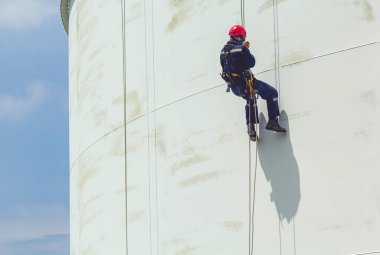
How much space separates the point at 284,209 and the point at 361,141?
4.21ft

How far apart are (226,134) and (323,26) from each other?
76.6 inches

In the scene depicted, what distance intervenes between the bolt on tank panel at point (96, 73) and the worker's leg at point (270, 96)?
3.91m

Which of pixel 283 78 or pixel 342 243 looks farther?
pixel 283 78

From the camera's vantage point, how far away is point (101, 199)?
1641 centimetres

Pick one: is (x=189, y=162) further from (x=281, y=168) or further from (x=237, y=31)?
(x=237, y=31)

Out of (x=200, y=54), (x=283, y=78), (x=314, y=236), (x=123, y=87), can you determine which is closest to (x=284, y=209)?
(x=314, y=236)

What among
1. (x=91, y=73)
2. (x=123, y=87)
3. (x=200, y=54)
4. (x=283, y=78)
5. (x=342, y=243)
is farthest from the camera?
(x=91, y=73)

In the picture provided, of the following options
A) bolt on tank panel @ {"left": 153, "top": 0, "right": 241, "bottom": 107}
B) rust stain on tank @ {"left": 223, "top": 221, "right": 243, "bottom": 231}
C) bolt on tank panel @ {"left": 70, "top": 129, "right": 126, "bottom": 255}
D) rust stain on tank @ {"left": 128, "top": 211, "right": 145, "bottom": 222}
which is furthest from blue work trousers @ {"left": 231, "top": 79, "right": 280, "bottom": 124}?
bolt on tank panel @ {"left": 70, "top": 129, "right": 126, "bottom": 255}

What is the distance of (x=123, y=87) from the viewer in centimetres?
1593

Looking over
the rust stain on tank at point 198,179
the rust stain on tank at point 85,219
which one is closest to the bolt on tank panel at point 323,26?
the rust stain on tank at point 198,179

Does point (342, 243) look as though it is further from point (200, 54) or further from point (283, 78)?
point (200, 54)

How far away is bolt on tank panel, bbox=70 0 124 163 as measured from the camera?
16.3 meters

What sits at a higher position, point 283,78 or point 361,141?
point 283,78

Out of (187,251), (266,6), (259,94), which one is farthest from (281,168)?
(266,6)
